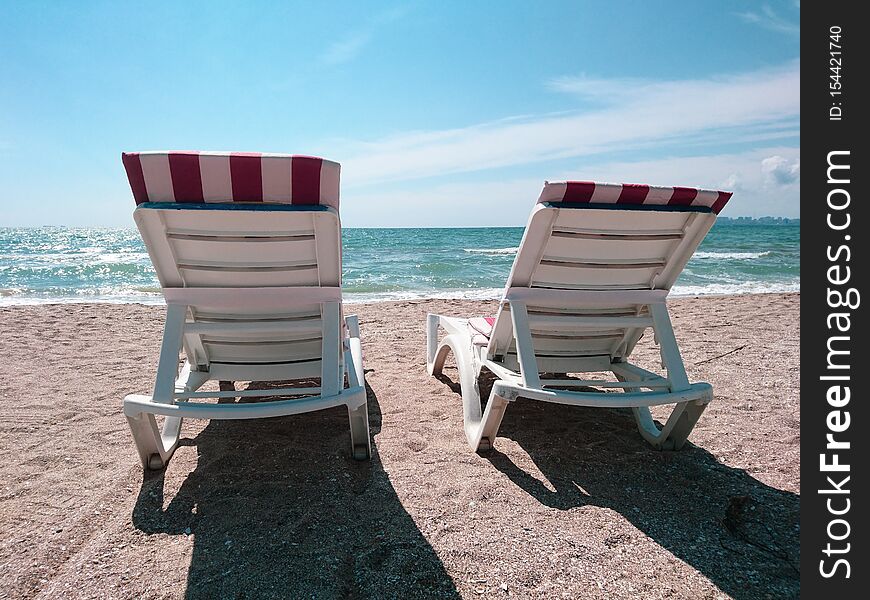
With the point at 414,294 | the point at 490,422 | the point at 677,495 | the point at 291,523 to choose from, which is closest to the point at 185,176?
the point at 291,523

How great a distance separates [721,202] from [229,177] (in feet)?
8.06

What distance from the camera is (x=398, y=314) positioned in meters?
7.94

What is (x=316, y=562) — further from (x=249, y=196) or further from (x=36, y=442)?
(x=36, y=442)

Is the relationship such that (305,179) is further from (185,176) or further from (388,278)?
(388,278)

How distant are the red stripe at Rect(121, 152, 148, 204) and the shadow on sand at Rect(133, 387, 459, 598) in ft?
4.77

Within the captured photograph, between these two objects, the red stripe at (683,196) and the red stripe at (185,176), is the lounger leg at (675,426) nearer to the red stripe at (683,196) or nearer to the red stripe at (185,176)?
the red stripe at (683,196)

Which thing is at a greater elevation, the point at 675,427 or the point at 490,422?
the point at 490,422

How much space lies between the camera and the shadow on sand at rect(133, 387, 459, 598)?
184 centimetres

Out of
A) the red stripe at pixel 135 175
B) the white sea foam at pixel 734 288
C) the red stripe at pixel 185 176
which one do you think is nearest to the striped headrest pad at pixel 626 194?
the red stripe at pixel 185 176

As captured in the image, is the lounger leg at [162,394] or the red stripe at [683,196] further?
the red stripe at [683,196]

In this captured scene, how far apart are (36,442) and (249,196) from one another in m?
2.26

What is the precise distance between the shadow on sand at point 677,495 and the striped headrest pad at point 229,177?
179 cm

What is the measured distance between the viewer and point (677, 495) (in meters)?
2.46

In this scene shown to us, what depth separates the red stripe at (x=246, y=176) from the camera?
212 centimetres
